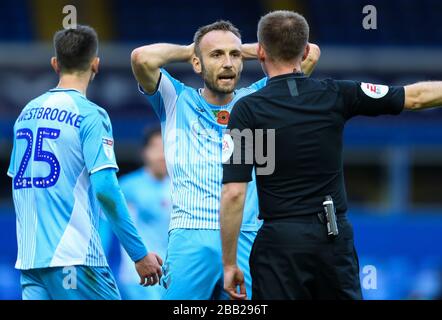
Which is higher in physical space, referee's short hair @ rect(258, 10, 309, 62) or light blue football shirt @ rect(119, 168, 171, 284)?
referee's short hair @ rect(258, 10, 309, 62)

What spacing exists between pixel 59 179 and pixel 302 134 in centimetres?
157

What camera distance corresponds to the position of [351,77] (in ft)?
52.2

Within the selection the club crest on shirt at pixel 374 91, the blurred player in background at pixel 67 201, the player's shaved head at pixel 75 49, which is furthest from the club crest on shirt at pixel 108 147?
the club crest on shirt at pixel 374 91

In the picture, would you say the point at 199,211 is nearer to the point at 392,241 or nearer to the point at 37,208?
the point at 37,208

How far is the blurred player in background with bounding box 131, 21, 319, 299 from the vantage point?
6.10 meters

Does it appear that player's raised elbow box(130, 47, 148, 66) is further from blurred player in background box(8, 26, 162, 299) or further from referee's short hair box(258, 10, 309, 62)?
referee's short hair box(258, 10, 309, 62)

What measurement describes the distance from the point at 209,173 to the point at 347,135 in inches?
372

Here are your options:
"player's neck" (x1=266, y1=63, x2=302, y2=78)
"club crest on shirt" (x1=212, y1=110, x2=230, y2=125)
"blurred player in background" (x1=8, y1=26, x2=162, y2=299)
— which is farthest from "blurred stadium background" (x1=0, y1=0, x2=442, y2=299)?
"player's neck" (x1=266, y1=63, x2=302, y2=78)

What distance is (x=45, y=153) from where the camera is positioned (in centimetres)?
608

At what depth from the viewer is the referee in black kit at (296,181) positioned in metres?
5.31

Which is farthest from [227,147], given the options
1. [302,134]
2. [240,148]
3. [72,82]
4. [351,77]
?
[351,77]

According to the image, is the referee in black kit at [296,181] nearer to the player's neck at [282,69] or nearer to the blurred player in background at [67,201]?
the player's neck at [282,69]

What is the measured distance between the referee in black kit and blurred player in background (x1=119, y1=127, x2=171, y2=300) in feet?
13.0

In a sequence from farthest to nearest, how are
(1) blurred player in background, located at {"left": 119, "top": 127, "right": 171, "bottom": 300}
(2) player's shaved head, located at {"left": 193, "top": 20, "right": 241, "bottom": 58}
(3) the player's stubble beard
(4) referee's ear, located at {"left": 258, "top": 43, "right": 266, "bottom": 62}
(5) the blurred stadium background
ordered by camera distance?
(5) the blurred stadium background < (1) blurred player in background, located at {"left": 119, "top": 127, "right": 171, "bottom": 300} < (2) player's shaved head, located at {"left": 193, "top": 20, "right": 241, "bottom": 58} < (3) the player's stubble beard < (4) referee's ear, located at {"left": 258, "top": 43, "right": 266, "bottom": 62}
